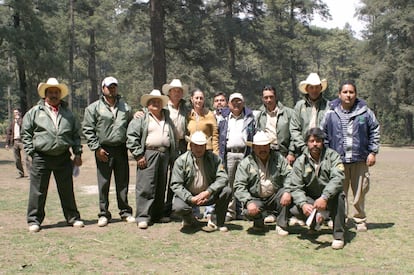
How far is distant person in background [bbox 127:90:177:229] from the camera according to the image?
6488mm

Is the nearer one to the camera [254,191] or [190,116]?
[254,191]

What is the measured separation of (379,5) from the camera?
33.9 m

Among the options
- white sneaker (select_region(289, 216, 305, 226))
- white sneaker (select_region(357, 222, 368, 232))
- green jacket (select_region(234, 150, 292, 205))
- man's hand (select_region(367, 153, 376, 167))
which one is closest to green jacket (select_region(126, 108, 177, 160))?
green jacket (select_region(234, 150, 292, 205))

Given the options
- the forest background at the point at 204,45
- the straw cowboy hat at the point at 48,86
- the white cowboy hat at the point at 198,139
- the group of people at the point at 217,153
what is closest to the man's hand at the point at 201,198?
the group of people at the point at 217,153

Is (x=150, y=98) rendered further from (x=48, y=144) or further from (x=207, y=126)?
(x=48, y=144)

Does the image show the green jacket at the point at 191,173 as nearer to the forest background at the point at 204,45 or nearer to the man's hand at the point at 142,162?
the man's hand at the point at 142,162

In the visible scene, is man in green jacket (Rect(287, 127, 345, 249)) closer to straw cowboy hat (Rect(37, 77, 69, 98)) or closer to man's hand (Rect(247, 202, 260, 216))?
man's hand (Rect(247, 202, 260, 216))

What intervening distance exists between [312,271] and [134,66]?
21859 millimetres

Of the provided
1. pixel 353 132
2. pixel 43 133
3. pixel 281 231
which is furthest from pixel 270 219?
pixel 43 133

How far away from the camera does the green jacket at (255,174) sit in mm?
6086

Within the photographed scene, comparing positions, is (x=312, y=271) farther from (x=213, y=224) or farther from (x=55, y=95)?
(x=55, y=95)

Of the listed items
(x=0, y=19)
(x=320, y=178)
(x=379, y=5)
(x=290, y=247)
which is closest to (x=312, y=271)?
(x=290, y=247)

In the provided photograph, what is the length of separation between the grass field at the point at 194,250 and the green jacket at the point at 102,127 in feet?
4.05

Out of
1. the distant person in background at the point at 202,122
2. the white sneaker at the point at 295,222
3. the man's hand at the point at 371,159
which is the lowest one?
the white sneaker at the point at 295,222
